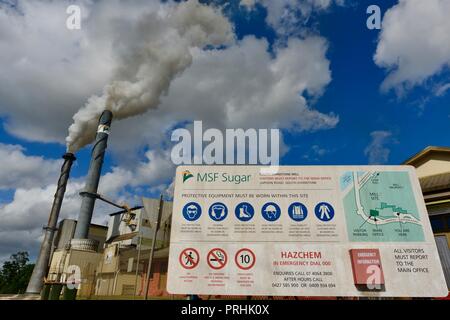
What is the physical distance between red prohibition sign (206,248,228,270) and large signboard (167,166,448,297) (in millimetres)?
21

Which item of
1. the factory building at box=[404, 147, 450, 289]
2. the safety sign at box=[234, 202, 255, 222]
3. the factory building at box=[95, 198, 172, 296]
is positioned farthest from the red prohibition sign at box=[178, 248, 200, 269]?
the factory building at box=[95, 198, 172, 296]

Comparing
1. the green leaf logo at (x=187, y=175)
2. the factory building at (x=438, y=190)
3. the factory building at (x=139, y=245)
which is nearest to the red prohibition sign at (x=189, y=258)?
the green leaf logo at (x=187, y=175)

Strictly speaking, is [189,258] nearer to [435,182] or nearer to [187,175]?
[187,175]

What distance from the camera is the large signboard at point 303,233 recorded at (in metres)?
5.94

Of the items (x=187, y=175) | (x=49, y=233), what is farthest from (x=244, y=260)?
(x=49, y=233)

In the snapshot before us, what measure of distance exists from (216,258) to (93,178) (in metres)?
35.6

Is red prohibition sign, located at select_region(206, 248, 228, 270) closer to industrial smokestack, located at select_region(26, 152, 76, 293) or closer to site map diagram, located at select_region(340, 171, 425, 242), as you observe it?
site map diagram, located at select_region(340, 171, 425, 242)

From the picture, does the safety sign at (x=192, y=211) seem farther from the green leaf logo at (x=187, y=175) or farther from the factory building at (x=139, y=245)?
the factory building at (x=139, y=245)

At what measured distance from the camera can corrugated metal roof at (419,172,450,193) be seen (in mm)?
11337

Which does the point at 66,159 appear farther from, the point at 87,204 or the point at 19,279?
the point at 19,279

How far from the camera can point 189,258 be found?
6254mm
